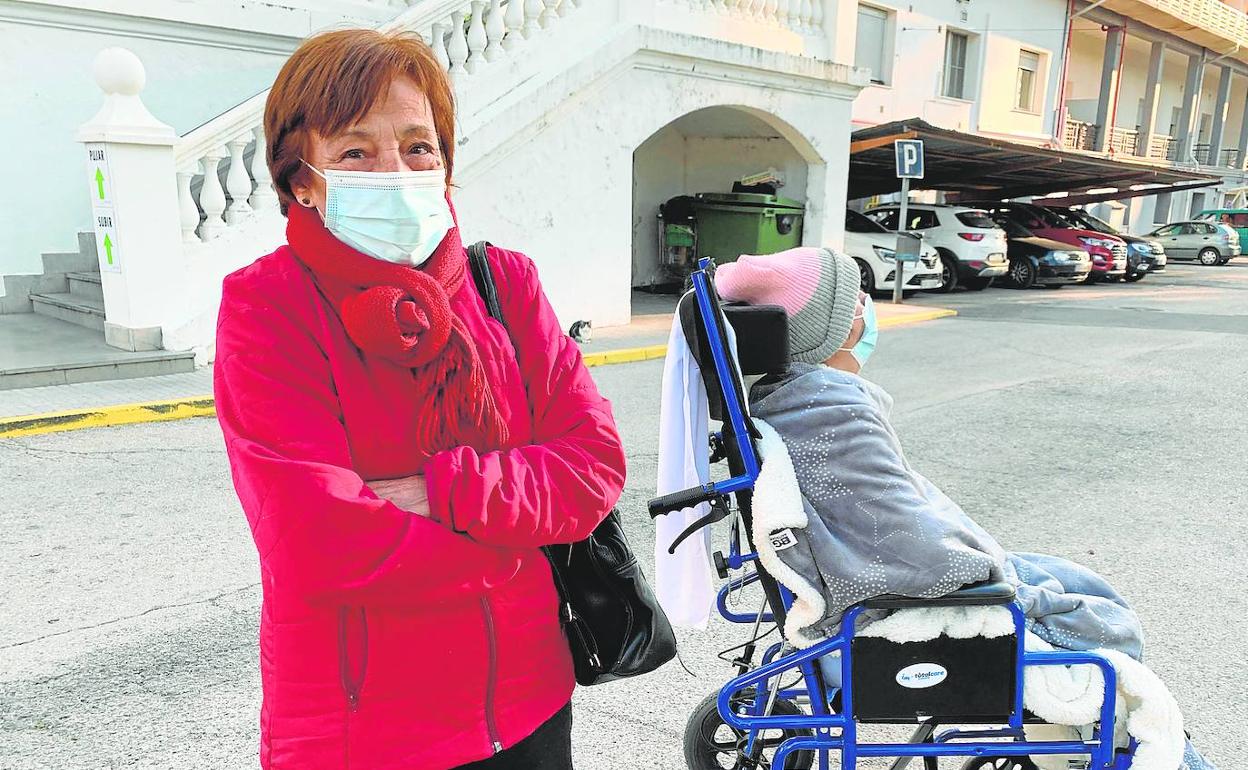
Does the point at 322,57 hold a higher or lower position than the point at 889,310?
higher

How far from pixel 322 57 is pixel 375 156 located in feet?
0.56

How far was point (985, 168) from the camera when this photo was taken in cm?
1850

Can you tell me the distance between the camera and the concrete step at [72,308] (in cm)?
842

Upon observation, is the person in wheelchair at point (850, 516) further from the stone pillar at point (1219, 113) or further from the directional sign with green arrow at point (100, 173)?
the stone pillar at point (1219, 113)

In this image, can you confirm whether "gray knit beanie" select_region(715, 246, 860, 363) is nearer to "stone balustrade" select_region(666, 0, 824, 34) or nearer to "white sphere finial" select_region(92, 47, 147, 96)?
"white sphere finial" select_region(92, 47, 147, 96)

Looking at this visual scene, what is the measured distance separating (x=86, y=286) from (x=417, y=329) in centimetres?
937

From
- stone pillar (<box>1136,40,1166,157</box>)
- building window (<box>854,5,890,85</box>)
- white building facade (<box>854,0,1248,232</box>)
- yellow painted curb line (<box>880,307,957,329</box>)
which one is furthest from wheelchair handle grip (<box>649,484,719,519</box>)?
stone pillar (<box>1136,40,1166,157</box>)

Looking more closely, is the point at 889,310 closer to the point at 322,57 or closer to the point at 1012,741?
the point at 1012,741

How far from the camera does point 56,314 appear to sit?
9086mm

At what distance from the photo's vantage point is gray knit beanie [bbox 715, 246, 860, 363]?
2.08 m

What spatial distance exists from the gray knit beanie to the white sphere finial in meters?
7.13

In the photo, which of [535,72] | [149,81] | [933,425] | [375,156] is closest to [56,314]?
[149,81]

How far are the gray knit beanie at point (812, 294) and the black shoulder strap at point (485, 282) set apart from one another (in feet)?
2.32

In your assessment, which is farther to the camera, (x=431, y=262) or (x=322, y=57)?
(x=431, y=262)
